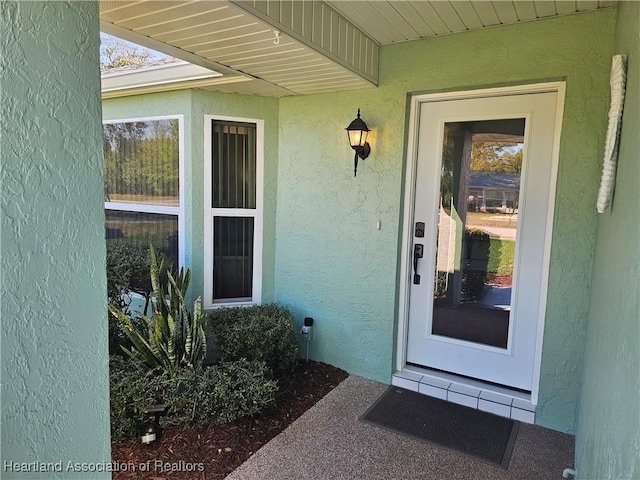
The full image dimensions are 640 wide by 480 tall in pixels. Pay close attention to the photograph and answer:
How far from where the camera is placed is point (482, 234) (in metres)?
3.13

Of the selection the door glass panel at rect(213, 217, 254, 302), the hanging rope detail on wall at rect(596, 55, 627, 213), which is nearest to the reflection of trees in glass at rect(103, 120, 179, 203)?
the door glass panel at rect(213, 217, 254, 302)

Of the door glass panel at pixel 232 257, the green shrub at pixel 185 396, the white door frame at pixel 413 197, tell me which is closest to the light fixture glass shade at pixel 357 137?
the white door frame at pixel 413 197

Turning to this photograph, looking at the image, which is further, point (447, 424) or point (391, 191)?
point (391, 191)

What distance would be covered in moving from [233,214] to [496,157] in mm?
2290

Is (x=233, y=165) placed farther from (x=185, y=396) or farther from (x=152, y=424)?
(x=152, y=424)

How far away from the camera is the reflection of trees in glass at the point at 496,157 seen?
2.95 m

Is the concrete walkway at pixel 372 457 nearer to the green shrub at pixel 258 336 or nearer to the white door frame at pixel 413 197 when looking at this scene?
the white door frame at pixel 413 197

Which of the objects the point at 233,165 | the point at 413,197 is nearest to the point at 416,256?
the point at 413,197

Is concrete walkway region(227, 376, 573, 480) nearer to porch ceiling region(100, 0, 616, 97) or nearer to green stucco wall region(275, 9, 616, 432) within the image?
green stucco wall region(275, 9, 616, 432)

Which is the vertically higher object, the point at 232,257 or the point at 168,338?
the point at 232,257

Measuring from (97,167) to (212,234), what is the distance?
8.48ft

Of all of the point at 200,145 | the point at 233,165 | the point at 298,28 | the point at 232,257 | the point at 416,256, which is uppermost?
the point at 298,28

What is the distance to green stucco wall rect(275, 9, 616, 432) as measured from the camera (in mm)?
2615

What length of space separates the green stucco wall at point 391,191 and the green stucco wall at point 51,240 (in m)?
2.36
